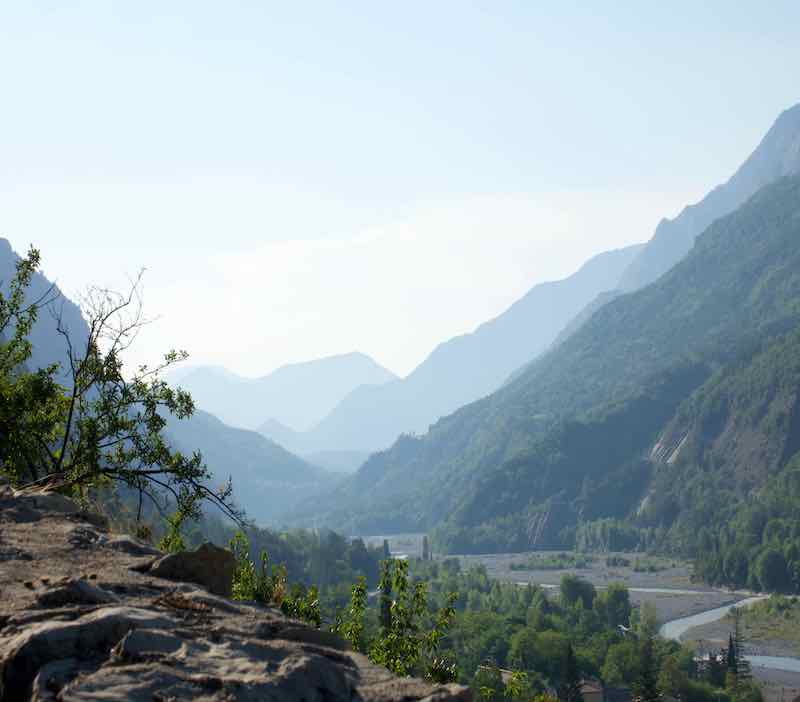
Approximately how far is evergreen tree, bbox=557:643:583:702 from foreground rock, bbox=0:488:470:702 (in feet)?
344

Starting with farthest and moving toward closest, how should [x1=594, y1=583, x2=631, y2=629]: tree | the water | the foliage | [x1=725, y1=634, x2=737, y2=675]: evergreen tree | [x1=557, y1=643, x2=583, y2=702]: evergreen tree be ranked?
Answer: 1. [x1=594, y1=583, x2=631, y2=629]: tree
2. the water
3. [x1=725, y1=634, x2=737, y2=675]: evergreen tree
4. [x1=557, y1=643, x2=583, y2=702]: evergreen tree
5. the foliage

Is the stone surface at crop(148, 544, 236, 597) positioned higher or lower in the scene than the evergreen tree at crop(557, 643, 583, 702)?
higher

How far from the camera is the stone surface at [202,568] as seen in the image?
11844 millimetres

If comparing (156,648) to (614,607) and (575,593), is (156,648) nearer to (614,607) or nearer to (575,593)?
(614,607)

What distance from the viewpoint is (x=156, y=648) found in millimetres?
8672

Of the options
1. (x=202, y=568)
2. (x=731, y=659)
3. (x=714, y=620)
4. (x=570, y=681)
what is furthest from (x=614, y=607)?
(x=202, y=568)

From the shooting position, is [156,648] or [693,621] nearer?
[156,648]

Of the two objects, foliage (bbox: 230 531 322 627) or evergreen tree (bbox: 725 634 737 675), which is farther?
evergreen tree (bbox: 725 634 737 675)

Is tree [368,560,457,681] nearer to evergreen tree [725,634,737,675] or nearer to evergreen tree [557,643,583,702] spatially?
evergreen tree [557,643,583,702]

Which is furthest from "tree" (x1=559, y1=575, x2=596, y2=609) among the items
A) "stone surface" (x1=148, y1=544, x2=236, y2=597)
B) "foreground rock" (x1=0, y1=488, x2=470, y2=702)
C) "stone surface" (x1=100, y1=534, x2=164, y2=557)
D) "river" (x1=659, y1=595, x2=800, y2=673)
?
"foreground rock" (x1=0, y1=488, x2=470, y2=702)

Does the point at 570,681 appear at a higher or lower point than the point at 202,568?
lower

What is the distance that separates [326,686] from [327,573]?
191 meters

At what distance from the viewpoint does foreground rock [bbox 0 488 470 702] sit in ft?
26.6

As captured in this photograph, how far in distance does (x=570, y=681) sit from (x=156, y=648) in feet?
366
